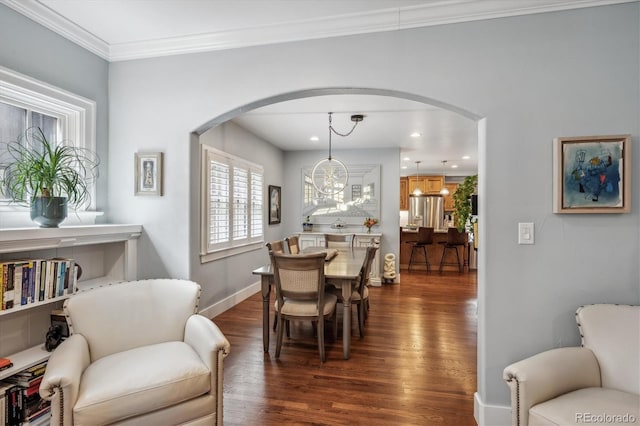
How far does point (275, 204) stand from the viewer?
6547 millimetres

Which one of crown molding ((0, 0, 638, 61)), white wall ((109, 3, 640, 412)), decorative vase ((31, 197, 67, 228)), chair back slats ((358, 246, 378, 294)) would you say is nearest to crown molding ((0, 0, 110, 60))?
crown molding ((0, 0, 638, 61))

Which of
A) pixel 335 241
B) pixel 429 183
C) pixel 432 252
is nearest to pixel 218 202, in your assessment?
pixel 335 241

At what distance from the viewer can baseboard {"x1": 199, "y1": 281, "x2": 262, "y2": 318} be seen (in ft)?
13.4

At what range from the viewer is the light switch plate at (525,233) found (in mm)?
2084

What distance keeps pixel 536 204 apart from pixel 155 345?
2.62m

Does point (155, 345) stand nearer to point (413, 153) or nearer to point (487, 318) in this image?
point (487, 318)

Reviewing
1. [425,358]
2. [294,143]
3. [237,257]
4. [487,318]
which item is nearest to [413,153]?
[294,143]

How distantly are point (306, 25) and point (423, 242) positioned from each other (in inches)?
244

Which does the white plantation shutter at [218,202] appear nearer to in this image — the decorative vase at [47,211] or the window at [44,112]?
the window at [44,112]

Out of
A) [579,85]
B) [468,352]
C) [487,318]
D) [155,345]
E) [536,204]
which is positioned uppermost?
[579,85]

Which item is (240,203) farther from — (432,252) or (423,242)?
(432,252)

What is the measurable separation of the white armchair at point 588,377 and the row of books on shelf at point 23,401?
264 centimetres

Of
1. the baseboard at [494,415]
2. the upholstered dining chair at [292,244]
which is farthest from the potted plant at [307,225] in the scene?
the baseboard at [494,415]

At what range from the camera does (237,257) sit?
16.1ft
